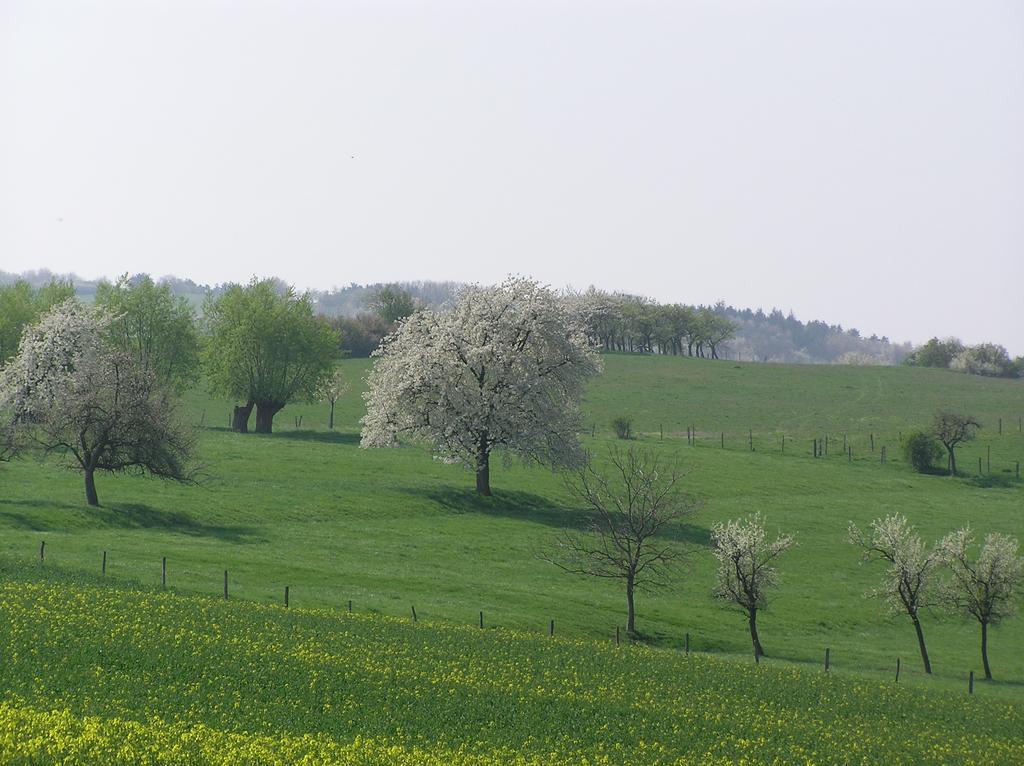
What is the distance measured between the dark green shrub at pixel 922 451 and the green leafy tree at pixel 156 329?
229ft

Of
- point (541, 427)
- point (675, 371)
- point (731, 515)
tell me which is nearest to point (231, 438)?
point (541, 427)

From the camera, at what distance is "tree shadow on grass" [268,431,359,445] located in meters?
102

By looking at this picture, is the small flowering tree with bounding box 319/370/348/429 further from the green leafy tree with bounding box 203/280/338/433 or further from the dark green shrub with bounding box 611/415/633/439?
the dark green shrub with bounding box 611/415/633/439

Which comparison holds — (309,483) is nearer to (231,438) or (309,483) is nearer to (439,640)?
(231,438)

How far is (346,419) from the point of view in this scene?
120m

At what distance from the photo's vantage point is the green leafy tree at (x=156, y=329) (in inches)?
4423

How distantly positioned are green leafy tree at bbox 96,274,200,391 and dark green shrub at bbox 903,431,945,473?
69.8m

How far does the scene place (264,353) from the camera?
4227 inches

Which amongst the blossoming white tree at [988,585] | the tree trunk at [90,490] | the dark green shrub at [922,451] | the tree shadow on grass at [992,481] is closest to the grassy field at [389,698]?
the blossoming white tree at [988,585]

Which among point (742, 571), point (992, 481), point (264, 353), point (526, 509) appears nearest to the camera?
point (742, 571)

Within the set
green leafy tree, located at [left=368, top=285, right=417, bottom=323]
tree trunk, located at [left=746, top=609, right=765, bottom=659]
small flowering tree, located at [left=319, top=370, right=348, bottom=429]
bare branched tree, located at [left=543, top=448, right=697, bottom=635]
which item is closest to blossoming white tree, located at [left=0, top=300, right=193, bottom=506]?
bare branched tree, located at [left=543, top=448, right=697, bottom=635]

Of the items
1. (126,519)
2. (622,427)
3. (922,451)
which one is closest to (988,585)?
(126,519)

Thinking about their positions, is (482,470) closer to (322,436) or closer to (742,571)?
(322,436)

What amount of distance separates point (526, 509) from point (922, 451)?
154 ft
